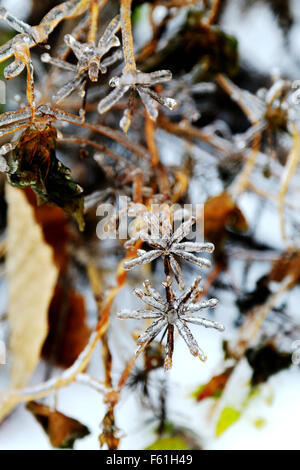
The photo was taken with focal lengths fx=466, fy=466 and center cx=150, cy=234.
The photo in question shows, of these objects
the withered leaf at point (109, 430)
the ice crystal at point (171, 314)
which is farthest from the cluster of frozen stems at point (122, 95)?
the withered leaf at point (109, 430)

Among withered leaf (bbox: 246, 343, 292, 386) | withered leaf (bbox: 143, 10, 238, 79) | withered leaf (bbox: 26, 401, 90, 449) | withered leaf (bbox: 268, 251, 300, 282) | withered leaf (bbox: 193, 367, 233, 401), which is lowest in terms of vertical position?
withered leaf (bbox: 26, 401, 90, 449)

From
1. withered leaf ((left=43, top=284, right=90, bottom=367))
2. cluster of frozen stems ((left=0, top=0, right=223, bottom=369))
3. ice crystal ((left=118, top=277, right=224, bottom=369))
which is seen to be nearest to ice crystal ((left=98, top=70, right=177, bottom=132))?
cluster of frozen stems ((left=0, top=0, right=223, bottom=369))

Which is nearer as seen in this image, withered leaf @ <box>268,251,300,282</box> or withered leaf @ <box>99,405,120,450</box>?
withered leaf @ <box>99,405,120,450</box>

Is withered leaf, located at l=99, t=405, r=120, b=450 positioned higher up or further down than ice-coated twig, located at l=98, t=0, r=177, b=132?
further down

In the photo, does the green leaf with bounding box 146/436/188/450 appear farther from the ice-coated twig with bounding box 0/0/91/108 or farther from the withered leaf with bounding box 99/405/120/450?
the ice-coated twig with bounding box 0/0/91/108

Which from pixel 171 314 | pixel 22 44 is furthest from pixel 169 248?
pixel 22 44

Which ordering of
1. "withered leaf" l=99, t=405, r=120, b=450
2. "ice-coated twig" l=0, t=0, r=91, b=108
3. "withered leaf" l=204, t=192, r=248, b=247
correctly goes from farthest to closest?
"withered leaf" l=204, t=192, r=248, b=247 → "withered leaf" l=99, t=405, r=120, b=450 → "ice-coated twig" l=0, t=0, r=91, b=108

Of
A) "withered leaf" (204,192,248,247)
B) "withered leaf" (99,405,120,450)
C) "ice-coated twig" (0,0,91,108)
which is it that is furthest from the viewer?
"withered leaf" (204,192,248,247)

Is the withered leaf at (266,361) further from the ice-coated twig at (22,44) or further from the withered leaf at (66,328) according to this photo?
the ice-coated twig at (22,44)
